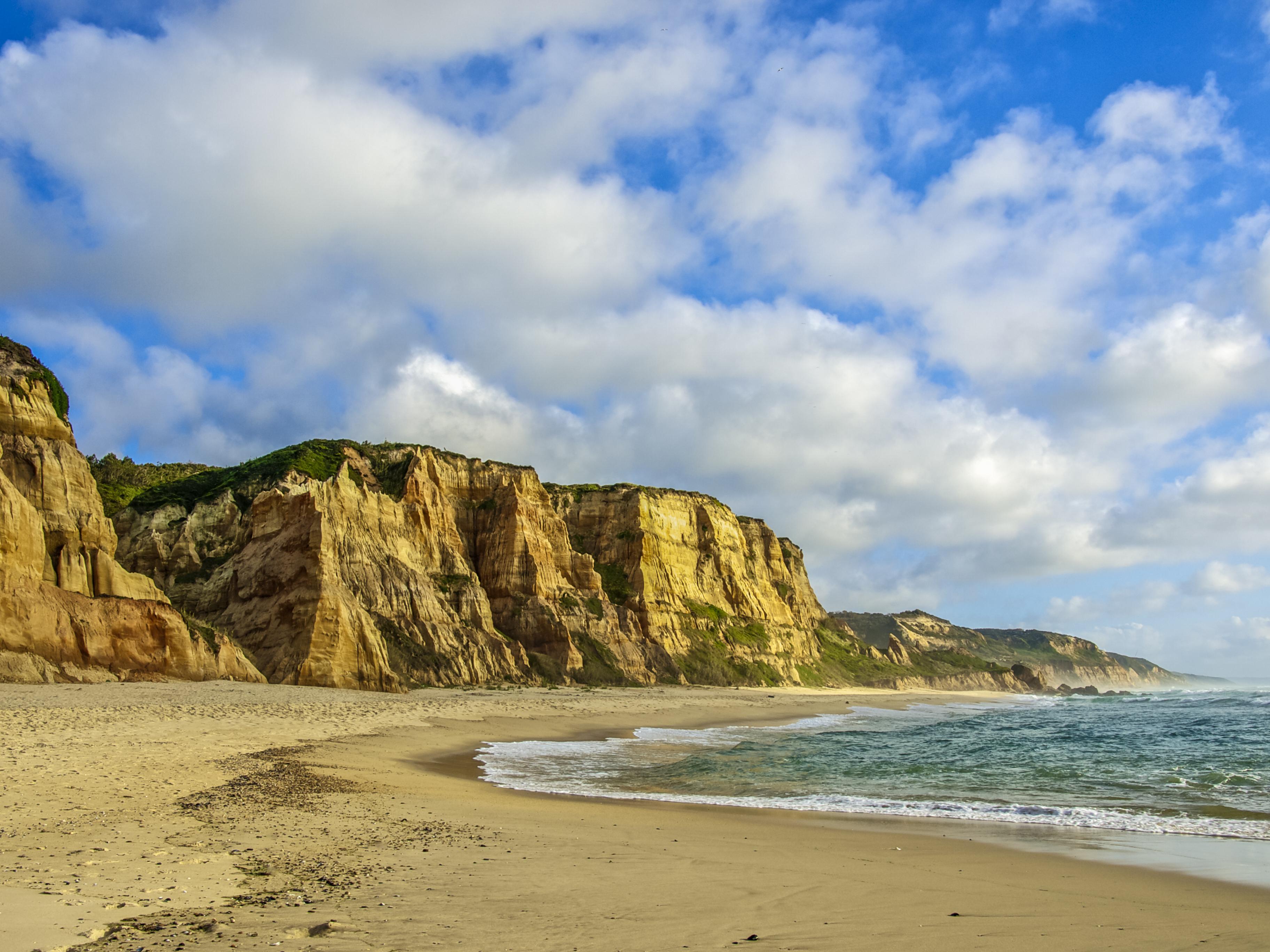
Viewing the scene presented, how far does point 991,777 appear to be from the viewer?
17594mm

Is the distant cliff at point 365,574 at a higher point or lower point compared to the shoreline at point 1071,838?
higher

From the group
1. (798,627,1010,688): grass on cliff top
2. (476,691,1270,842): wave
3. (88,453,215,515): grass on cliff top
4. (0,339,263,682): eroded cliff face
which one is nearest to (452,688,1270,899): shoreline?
(476,691,1270,842): wave

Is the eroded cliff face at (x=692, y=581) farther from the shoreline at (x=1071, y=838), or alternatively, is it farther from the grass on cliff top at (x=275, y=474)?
the shoreline at (x=1071, y=838)

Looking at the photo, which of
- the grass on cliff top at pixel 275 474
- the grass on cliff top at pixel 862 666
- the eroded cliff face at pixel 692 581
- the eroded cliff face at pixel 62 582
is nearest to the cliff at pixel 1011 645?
the grass on cliff top at pixel 862 666

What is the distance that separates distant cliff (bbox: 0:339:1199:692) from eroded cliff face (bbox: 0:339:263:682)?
0.22 feet

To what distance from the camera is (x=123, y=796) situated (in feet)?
33.0

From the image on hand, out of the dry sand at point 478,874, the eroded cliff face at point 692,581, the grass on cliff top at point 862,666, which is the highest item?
the eroded cliff face at point 692,581

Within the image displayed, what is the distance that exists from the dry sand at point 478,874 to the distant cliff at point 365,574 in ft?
41.2

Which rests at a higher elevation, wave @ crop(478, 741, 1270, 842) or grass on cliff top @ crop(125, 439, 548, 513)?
grass on cliff top @ crop(125, 439, 548, 513)

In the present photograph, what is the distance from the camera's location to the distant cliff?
88.3 ft

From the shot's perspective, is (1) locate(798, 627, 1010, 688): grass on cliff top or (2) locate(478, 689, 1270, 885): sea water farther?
(1) locate(798, 627, 1010, 688): grass on cliff top

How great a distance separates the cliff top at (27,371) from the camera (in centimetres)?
2895

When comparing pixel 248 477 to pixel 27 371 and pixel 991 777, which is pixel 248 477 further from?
pixel 991 777

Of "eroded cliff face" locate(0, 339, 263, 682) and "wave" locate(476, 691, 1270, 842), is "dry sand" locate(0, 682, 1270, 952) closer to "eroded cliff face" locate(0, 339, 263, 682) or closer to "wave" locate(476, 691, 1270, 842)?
"wave" locate(476, 691, 1270, 842)
